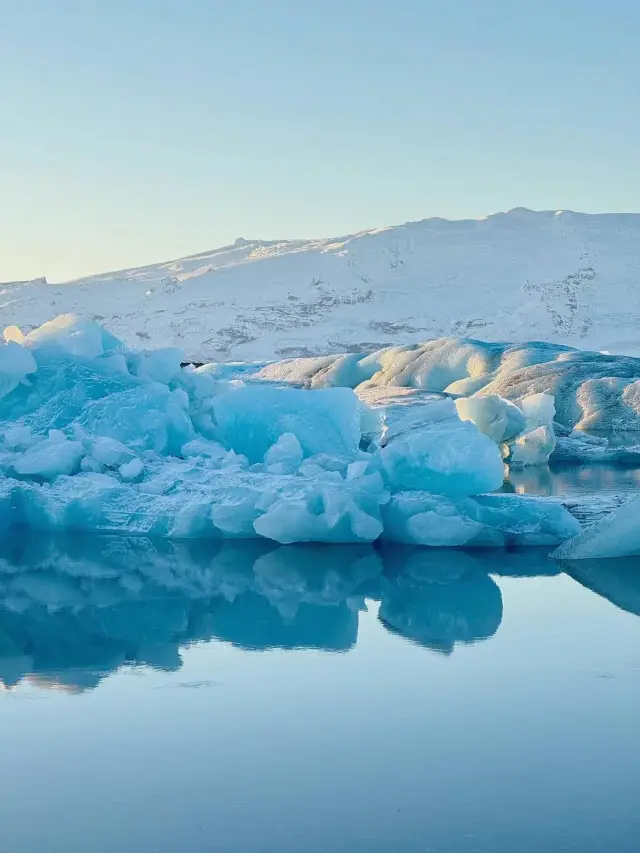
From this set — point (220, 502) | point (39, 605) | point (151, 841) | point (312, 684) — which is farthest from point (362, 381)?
point (151, 841)

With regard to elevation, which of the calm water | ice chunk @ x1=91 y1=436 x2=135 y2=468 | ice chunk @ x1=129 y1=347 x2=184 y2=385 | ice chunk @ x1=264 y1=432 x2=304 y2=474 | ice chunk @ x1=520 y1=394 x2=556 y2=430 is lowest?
ice chunk @ x1=520 y1=394 x2=556 y2=430

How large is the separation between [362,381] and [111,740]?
18835mm

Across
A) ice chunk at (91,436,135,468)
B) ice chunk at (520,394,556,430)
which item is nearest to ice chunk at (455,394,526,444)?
ice chunk at (520,394,556,430)

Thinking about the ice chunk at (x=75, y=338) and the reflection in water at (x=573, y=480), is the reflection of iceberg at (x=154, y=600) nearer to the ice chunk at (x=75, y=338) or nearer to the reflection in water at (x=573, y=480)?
the ice chunk at (x=75, y=338)

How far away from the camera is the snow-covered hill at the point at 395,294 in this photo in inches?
1850

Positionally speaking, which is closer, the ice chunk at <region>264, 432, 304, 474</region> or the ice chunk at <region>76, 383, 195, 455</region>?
the ice chunk at <region>264, 432, 304, 474</region>

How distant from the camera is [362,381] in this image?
22.4 meters

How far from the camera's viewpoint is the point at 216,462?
8438 millimetres

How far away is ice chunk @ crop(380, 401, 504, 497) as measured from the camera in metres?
7.40

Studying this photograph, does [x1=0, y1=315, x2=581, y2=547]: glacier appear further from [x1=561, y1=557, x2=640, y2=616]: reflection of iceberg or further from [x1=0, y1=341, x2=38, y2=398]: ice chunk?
[x1=561, y1=557, x2=640, y2=616]: reflection of iceberg

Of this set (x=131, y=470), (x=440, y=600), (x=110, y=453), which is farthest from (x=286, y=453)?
(x=440, y=600)

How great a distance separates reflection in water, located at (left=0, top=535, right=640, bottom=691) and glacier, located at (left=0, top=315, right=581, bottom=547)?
0.64ft

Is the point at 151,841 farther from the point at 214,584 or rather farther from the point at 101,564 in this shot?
the point at 101,564

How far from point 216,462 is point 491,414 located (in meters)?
6.07
